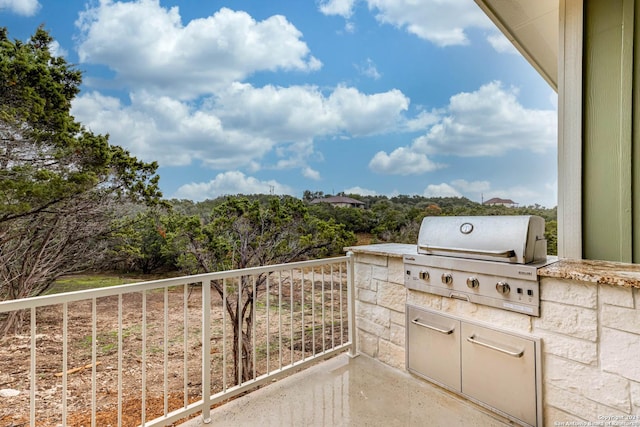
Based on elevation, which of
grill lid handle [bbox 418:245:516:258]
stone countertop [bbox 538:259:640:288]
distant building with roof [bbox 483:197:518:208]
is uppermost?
distant building with roof [bbox 483:197:518:208]

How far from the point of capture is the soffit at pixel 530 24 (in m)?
2.49

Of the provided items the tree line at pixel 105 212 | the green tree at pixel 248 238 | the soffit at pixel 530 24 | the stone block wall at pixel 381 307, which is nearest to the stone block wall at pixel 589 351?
the stone block wall at pixel 381 307

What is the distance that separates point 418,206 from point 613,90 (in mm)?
2315

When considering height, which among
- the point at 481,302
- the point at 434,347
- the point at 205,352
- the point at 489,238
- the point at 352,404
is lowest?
the point at 352,404

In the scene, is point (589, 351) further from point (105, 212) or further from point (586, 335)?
point (105, 212)

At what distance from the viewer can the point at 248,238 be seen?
196 inches

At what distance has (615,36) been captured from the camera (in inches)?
78.7

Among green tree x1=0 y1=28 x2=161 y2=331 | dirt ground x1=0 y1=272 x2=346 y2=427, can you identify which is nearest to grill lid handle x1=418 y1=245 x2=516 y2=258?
dirt ground x1=0 y1=272 x2=346 y2=427

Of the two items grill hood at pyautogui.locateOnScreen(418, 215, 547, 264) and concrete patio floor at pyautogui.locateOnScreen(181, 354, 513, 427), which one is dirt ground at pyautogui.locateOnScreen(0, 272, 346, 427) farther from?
grill hood at pyautogui.locateOnScreen(418, 215, 547, 264)

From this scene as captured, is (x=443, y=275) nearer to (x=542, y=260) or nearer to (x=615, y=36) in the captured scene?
(x=542, y=260)

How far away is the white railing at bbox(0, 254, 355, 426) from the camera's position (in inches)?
87.2

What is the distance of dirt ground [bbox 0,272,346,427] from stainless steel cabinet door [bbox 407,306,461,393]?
673 millimetres

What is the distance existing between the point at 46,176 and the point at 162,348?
2.68 metres

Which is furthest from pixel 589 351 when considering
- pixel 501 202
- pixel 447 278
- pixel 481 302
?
pixel 501 202
